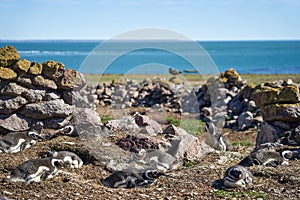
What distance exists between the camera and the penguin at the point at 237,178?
8.54 metres

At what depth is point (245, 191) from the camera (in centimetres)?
849

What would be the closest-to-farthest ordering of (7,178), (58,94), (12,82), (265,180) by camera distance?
(7,178), (265,180), (12,82), (58,94)

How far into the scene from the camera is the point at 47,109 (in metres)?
12.1

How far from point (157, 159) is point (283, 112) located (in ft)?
18.0

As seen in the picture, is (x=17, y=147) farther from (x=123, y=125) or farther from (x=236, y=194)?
(x=236, y=194)

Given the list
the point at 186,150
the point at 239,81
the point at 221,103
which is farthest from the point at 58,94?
the point at 239,81

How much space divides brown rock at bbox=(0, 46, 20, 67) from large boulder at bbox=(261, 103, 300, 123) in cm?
760

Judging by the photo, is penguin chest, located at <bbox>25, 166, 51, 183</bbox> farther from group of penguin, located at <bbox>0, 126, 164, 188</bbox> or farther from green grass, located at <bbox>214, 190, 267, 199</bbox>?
green grass, located at <bbox>214, 190, 267, 199</bbox>

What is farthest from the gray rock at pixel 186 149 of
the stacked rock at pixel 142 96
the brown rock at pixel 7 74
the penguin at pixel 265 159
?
the stacked rock at pixel 142 96

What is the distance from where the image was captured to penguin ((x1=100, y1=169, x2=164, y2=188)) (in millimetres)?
8695

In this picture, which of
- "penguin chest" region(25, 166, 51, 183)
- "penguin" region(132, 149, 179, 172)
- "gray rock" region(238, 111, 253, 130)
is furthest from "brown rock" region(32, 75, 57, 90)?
"gray rock" region(238, 111, 253, 130)

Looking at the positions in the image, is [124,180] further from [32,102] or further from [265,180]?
[32,102]

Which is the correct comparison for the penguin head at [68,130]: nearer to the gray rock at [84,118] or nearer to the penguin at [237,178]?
the gray rock at [84,118]

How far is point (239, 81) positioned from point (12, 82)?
15031 millimetres
